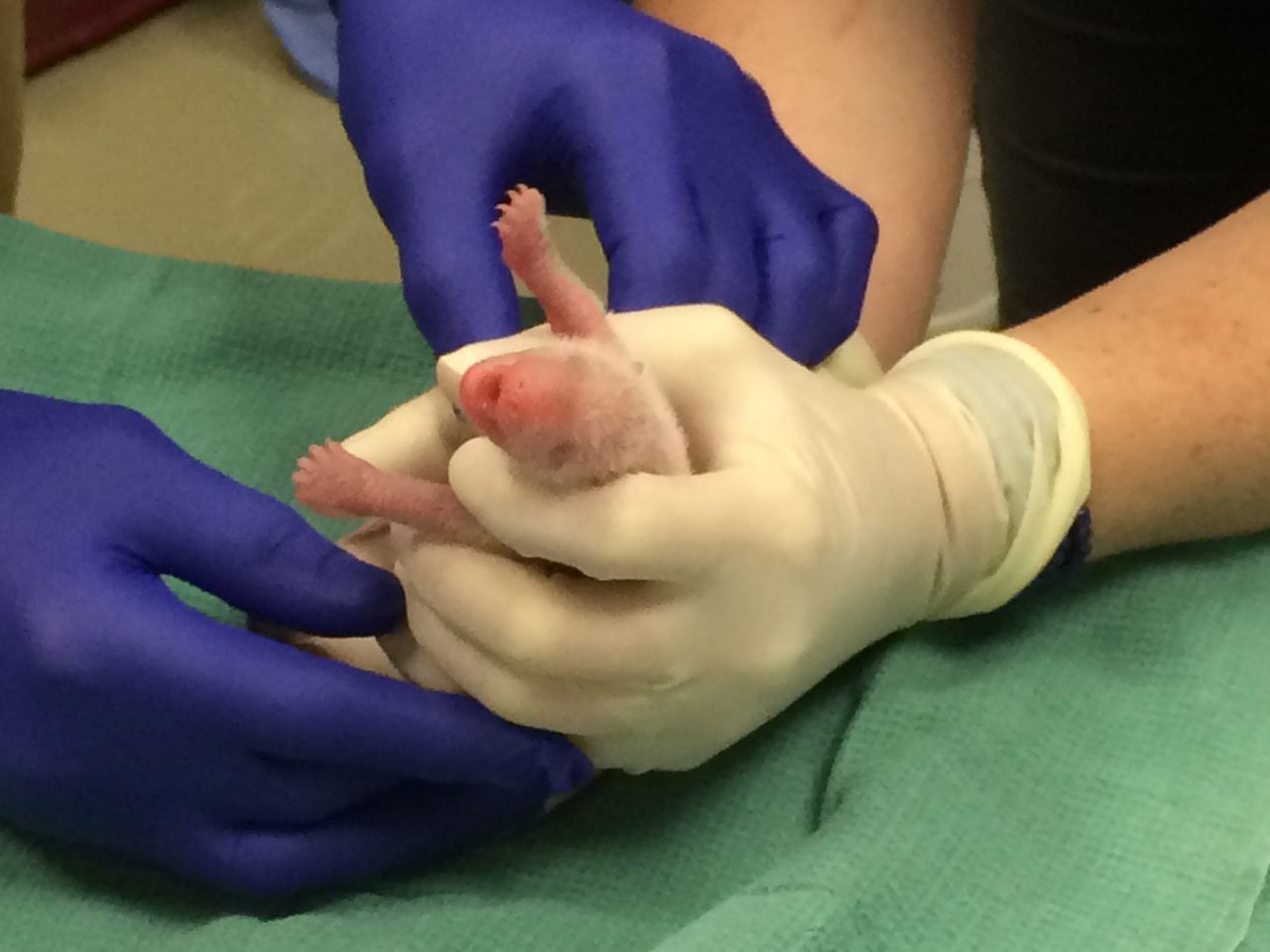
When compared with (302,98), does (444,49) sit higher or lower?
higher

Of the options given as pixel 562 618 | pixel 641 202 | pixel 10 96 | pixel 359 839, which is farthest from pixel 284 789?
pixel 10 96

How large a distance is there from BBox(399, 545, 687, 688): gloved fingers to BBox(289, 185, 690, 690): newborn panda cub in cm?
1

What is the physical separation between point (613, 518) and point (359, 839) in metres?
0.18

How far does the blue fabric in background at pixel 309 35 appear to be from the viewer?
5.65 ft

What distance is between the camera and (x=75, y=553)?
0.47m

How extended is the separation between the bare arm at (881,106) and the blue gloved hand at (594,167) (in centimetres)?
11

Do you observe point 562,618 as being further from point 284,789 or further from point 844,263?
point 844,263

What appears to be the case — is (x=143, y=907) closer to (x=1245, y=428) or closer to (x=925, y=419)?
(x=925, y=419)

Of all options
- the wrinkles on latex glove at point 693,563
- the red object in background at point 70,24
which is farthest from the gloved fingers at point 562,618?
the red object in background at point 70,24

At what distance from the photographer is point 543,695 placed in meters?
0.45

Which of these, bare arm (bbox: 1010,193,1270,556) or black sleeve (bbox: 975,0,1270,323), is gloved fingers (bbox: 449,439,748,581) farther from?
black sleeve (bbox: 975,0,1270,323)

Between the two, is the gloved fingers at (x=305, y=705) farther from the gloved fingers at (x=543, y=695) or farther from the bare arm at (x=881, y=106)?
the bare arm at (x=881, y=106)

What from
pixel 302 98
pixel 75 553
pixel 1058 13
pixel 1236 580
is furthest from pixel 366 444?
pixel 302 98

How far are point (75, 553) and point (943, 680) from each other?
1.08 feet
